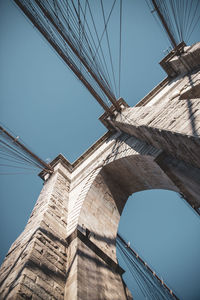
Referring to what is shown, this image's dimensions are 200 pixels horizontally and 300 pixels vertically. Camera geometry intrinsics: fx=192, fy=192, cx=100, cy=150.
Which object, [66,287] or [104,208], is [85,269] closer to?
[66,287]

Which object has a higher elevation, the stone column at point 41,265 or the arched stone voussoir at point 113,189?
the stone column at point 41,265

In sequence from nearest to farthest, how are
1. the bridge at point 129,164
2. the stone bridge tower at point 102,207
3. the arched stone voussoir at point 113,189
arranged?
the stone bridge tower at point 102,207 < the bridge at point 129,164 < the arched stone voussoir at point 113,189

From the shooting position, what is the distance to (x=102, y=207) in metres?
5.50

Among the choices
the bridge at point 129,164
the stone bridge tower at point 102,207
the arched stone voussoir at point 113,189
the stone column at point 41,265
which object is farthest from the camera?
the arched stone voussoir at point 113,189

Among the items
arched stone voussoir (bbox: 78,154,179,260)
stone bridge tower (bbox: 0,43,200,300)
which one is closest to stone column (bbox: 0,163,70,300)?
stone bridge tower (bbox: 0,43,200,300)

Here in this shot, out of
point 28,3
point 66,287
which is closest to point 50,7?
point 28,3

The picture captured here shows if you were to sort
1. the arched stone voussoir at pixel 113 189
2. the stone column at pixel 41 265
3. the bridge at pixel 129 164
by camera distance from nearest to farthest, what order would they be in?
1. the stone column at pixel 41 265
2. the bridge at pixel 129 164
3. the arched stone voussoir at pixel 113 189

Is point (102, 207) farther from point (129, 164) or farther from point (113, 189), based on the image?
point (129, 164)

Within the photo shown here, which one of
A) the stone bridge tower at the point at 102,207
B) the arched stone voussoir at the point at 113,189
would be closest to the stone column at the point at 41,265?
the stone bridge tower at the point at 102,207

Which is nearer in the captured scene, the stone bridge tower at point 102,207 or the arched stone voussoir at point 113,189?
the stone bridge tower at point 102,207

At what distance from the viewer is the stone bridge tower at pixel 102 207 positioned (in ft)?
9.08

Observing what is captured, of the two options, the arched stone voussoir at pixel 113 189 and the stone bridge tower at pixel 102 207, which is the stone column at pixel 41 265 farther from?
the arched stone voussoir at pixel 113 189

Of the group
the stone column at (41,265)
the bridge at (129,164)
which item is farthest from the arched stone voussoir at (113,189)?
the stone column at (41,265)

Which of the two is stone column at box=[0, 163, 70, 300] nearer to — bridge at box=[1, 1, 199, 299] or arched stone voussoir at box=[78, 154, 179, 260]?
bridge at box=[1, 1, 199, 299]
